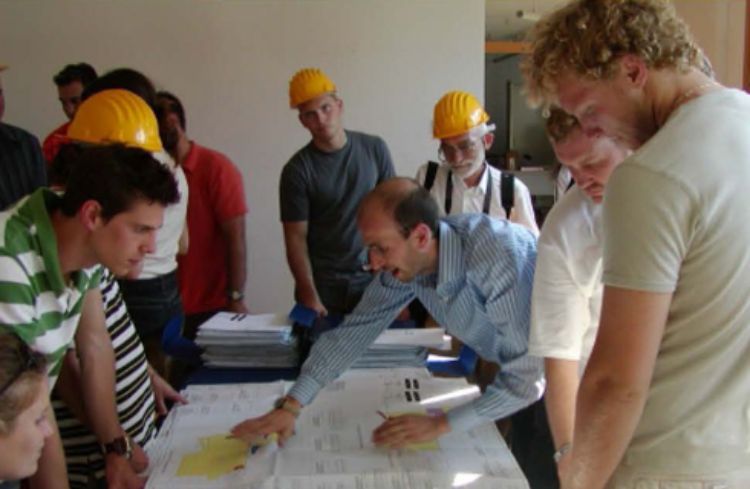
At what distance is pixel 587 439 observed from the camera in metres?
0.87

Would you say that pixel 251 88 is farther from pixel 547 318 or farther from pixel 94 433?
pixel 547 318

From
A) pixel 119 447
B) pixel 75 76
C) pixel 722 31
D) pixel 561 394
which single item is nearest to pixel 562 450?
pixel 561 394

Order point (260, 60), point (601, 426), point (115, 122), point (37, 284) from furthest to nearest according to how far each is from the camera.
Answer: point (260, 60) < point (115, 122) < point (37, 284) < point (601, 426)

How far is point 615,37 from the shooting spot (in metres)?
0.80

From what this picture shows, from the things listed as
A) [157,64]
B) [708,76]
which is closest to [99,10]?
[157,64]

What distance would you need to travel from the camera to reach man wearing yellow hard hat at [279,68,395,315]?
2.66 m

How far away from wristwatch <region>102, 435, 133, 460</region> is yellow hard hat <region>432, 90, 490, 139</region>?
166cm

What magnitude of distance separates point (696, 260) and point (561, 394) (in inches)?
20.4

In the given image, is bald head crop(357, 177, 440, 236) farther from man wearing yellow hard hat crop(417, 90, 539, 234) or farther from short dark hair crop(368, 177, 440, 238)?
man wearing yellow hard hat crop(417, 90, 539, 234)

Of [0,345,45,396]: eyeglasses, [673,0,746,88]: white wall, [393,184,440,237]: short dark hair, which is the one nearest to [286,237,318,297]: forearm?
[393,184,440,237]: short dark hair

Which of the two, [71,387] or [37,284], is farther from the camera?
[71,387]

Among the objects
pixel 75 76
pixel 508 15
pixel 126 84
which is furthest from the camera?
Answer: pixel 508 15

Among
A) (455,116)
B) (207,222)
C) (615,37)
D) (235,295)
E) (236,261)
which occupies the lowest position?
(235,295)

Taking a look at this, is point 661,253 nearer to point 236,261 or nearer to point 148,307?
point 148,307
